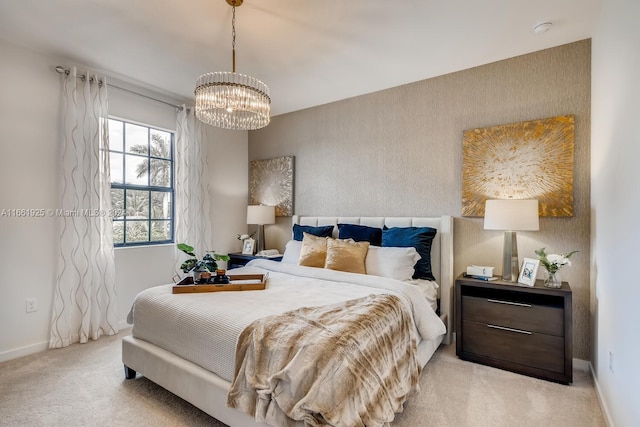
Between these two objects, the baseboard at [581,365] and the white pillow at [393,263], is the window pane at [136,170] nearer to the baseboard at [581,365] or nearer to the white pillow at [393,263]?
the white pillow at [393,263]

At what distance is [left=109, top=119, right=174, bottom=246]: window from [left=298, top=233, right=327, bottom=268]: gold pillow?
183 centimetres

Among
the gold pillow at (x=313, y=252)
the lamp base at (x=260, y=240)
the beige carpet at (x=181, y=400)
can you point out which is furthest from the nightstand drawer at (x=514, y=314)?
the lamp base at (x=260, y=240)

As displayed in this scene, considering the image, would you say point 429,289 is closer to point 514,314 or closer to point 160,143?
point 514,314

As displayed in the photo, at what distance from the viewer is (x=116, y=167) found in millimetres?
3436

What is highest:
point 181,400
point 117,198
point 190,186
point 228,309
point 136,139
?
point 136,139

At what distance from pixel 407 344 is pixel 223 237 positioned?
314 centimetres

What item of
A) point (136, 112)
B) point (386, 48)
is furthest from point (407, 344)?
point (136, 112)

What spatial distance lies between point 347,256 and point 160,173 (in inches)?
100

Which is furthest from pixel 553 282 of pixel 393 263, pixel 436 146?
pixel 436 146

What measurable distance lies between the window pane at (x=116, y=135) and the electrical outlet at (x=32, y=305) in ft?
5.34

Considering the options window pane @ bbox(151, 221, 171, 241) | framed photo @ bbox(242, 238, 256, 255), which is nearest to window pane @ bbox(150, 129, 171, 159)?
window pane @ bbox(151, 221, 171, 241)

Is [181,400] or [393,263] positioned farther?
[393,263]

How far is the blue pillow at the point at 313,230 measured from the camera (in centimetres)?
366

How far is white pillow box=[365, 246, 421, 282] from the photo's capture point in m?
2.76
